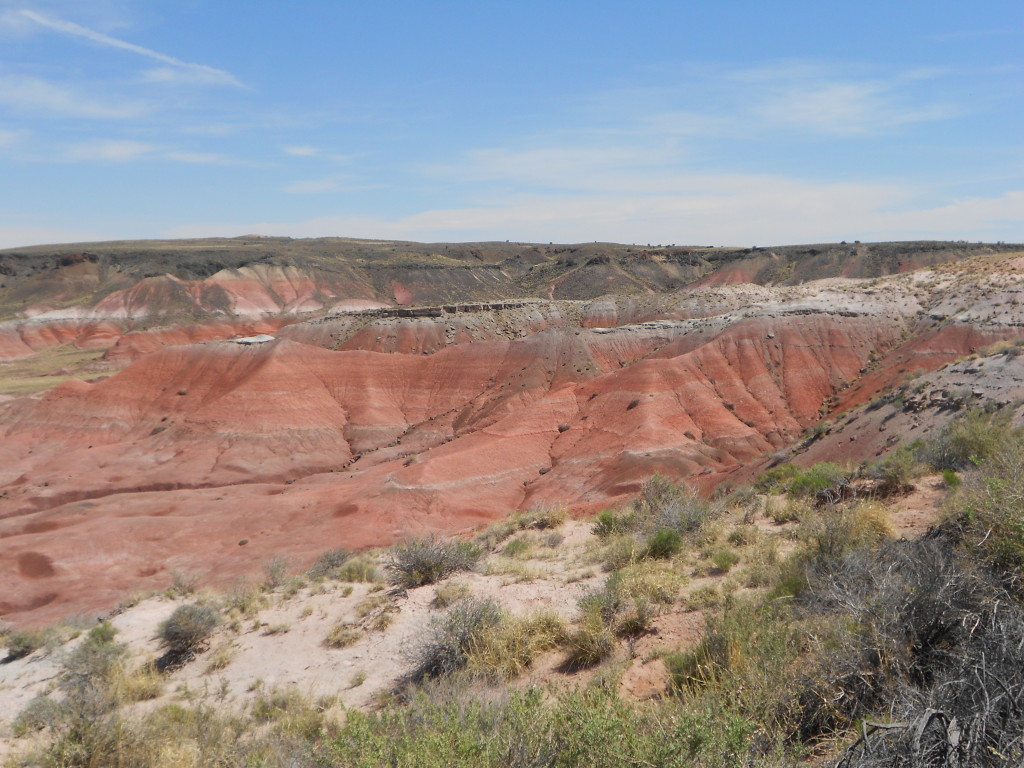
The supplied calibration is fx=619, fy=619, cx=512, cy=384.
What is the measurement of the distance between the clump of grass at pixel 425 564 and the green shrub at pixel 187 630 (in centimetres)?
330

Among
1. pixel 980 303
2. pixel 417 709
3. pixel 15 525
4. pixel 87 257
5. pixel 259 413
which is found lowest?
pixel 15 525

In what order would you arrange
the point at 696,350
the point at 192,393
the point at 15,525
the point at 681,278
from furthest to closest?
the point at 681,278, the point at 192,393, the point at 696,350, the point at 15,525

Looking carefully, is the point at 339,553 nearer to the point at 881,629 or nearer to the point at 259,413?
the point at 881,629

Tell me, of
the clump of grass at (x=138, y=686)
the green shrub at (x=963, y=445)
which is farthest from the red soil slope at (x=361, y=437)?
the clump of grass at (x=138, y=686)

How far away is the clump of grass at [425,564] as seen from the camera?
11.4 metres

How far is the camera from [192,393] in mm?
52281

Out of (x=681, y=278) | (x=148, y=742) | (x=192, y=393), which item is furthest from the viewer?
(x=681, y=278)

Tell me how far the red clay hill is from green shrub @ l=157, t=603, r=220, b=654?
1567 cm

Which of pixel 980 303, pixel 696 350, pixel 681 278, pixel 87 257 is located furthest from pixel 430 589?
pixel 87 257

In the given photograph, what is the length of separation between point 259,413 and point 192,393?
28.8ft

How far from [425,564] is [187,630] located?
427 centimetres

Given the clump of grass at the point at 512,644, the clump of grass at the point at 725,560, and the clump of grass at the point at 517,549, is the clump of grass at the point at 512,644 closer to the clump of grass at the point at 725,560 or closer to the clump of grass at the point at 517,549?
the clump of grass at the point at 725,560

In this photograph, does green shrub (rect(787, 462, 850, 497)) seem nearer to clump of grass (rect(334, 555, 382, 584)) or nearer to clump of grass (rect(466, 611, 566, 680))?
clump of grass (rect(466, 611, 566, 680))

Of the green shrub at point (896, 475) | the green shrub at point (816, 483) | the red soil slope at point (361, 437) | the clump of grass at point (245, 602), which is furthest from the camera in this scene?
the red soil slope at point (361, 437)
